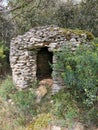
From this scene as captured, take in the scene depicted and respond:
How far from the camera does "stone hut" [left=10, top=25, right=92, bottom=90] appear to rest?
6.11 meters

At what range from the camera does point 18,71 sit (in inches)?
276

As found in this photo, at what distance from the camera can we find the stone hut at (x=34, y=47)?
6.11 meters

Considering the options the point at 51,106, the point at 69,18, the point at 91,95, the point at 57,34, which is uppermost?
the point at 69,18

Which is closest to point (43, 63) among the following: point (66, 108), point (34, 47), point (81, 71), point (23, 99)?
point (34, 47)

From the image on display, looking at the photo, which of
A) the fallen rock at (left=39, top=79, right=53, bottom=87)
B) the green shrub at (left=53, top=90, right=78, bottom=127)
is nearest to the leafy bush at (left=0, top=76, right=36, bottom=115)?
the fallen rock at (left=39, top=79, right=53, bottom=87)

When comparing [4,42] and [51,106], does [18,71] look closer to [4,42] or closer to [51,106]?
[51,106]

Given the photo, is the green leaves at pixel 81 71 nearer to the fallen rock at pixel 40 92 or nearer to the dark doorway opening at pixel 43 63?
the fallen rock at pixel 40 92

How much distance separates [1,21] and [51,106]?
5994 millimetres

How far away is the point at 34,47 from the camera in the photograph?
6664 mm

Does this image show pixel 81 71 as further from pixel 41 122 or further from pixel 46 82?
pixel 46 82

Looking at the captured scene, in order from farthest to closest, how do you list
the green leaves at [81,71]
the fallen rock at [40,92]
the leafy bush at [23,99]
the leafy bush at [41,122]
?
the fallen rock at [40,92]
the leafy bush at [23,99]
the leafy bush at [41,122]
the green leaves at [81,71]

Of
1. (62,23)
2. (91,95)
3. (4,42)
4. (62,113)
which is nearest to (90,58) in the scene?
(91,95)

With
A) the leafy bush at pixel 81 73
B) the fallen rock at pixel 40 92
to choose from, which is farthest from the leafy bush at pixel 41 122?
the fallen rock at pixel 40 92

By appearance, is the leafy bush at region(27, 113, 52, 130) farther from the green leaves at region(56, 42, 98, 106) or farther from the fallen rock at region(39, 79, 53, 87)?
the fallen rock at region(39, 79, 53, 87)
